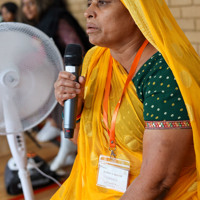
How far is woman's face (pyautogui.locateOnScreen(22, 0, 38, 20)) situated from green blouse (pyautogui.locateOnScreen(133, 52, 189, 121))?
261cm

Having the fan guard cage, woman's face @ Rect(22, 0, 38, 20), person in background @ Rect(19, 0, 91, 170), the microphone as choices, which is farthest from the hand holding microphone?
woman's face @ Rect(22, 0, 38, 20)

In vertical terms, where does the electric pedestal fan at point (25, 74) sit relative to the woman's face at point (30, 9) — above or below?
below

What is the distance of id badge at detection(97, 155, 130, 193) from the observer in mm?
1301

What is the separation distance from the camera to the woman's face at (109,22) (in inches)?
48.1

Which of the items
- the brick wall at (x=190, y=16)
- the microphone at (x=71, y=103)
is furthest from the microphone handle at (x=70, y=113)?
the brick wall at (x=190, y=16)

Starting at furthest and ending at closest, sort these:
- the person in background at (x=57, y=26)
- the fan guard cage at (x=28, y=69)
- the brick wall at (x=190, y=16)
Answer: the person in background at (x=57, y=26), the brick wall at (x=190, y=16), the fan guard cage at (x=28, y=69)

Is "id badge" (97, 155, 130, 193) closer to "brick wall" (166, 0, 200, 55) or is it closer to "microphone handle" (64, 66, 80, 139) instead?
"microphone handle" (64, 66, 80, 139)

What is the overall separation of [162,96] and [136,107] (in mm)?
161

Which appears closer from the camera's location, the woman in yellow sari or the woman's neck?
the woman in yellow sari

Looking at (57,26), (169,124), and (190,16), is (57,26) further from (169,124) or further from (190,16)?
(169,124)

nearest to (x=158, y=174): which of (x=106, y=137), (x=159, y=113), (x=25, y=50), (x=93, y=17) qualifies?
(x=159, y=113)

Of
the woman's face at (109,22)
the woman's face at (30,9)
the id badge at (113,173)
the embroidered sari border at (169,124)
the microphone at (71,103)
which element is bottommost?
the id badge at (113,173)

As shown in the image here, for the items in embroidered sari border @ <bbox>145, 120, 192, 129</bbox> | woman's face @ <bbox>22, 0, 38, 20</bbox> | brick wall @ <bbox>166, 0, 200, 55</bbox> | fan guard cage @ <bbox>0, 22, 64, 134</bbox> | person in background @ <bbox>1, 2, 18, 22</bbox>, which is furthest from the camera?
person in background @ <bbox>1, 2, 18, 22</bbox>

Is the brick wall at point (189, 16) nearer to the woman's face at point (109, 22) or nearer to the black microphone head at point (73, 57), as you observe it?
the woman's face at point (109, 22)
